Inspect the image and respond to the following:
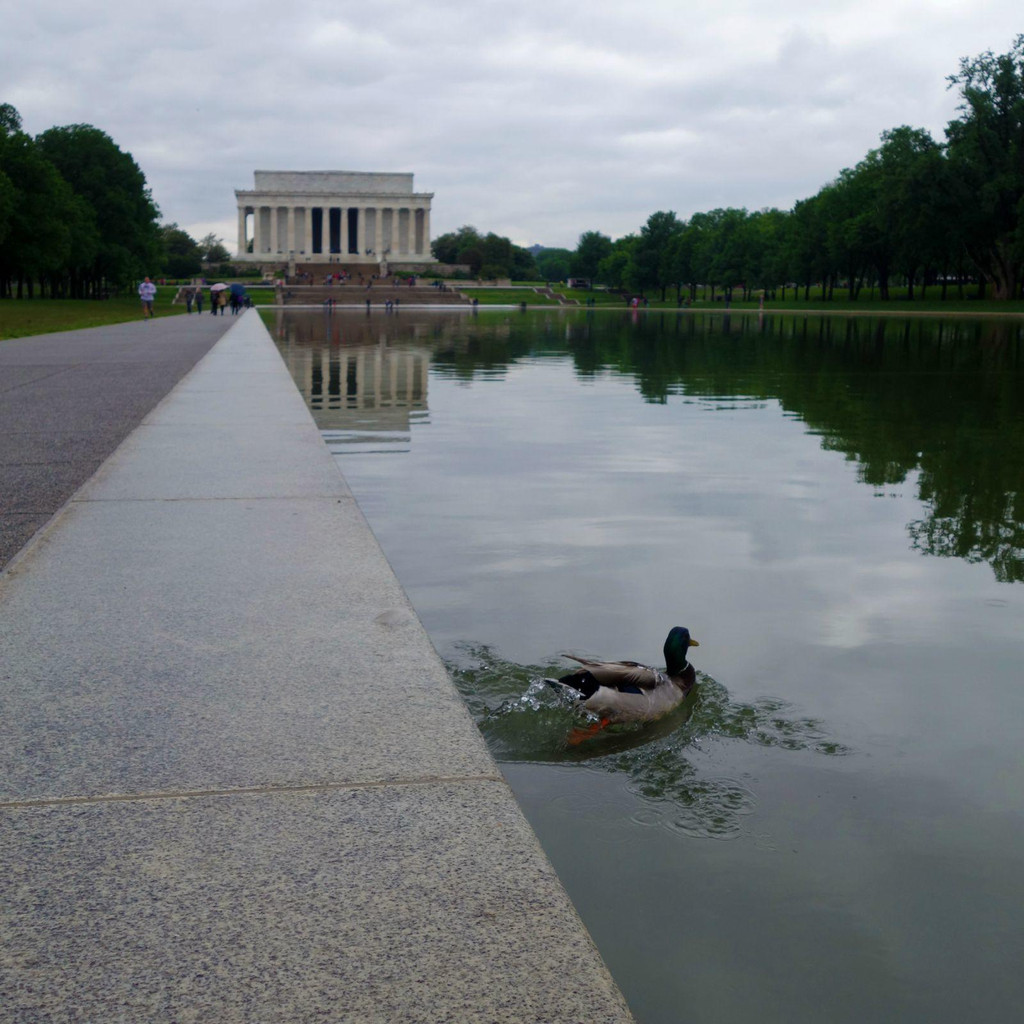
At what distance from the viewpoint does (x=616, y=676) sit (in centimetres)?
500

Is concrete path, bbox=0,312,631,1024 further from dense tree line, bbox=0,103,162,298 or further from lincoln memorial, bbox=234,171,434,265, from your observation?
lincoln memorial, bbox=234,171,434,265

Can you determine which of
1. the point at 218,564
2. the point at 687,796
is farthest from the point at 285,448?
the point at 687,796

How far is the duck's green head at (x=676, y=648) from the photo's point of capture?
5.27 metres

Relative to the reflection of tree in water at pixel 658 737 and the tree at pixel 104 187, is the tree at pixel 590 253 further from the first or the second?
the reflection of tree in water at pixel 658 737

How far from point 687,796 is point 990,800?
1.17 metres

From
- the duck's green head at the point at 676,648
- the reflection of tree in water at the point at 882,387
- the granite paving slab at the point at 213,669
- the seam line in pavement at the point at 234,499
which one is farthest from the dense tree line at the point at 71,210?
the duck's green head at the point at 676,648

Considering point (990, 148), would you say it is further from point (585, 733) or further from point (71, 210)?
point (585, 733)

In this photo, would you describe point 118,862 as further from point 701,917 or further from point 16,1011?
point 701,917

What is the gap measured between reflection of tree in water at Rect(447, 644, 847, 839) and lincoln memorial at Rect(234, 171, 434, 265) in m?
160

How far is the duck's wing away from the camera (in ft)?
16.3

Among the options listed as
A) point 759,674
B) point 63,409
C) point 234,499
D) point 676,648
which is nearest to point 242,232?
point 63,409

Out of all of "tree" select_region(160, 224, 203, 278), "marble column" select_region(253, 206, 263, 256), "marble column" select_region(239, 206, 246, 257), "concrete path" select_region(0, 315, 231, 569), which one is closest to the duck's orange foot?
"concrete path" select_region(0, 315, 231, 569)

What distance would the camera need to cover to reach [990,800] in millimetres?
4504

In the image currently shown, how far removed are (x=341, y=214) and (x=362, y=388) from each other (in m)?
153
